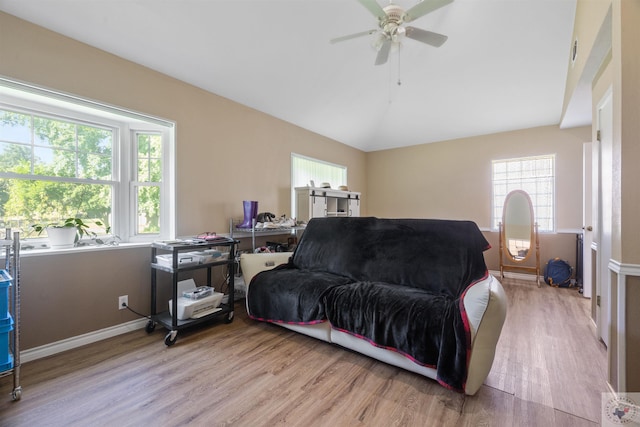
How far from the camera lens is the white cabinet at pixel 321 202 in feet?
13.8

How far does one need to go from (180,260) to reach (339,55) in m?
2.82

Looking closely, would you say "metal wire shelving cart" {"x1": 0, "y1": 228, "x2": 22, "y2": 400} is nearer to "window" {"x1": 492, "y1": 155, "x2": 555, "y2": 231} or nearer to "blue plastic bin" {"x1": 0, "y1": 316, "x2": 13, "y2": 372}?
"blue plastic bin" {"x1": 0, "y1": 316, "x2": 13, "y2": 372}

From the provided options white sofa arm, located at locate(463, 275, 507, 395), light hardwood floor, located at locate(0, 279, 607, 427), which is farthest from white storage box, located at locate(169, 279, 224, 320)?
white sofa arm, located at locate(463, 275, 507, 395)

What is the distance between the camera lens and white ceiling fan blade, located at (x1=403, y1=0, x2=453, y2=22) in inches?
75.6

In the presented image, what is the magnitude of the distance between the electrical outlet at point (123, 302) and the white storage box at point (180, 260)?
0.43m

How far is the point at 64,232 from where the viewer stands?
90.1 inches

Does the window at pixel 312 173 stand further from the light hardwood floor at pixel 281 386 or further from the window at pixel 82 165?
the light hardwood floor at pixel 281 386

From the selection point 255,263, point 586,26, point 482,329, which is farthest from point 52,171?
point 586,26

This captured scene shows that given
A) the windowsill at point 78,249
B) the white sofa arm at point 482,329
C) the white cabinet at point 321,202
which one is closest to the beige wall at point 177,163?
the windowsill at point 78,249

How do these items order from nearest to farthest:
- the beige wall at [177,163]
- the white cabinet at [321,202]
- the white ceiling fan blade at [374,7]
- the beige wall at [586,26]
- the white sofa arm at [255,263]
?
the beige wall at [586,26], the white ceiling fan blade at [374,7], the beige wall at [177,163], the white sofa arm at [255,263], the white cabinet at [321,202]

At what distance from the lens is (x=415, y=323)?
5.80 ft

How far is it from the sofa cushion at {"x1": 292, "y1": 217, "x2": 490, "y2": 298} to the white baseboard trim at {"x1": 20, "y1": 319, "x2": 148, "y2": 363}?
1639 mm

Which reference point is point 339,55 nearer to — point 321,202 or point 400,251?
point 321,202

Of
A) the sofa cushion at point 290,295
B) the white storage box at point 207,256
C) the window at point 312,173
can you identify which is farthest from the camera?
the window at point 312,173
